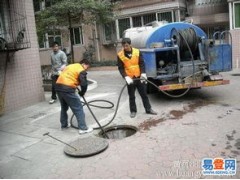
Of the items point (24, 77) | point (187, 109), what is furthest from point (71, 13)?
point (187, 109)

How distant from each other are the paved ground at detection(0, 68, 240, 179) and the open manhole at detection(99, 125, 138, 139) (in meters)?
0.14

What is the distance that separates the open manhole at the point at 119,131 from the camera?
609 centimetres

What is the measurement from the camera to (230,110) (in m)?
6.74

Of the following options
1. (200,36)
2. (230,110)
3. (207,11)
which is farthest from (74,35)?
(230,110)

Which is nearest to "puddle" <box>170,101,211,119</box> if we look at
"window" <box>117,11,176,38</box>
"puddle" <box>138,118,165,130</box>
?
"puddle" <box>138,118,165,130</box>

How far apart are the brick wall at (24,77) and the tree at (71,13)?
5.67 metres

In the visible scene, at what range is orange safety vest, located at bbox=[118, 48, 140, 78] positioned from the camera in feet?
22.1

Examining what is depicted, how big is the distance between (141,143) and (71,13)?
37.4 ft

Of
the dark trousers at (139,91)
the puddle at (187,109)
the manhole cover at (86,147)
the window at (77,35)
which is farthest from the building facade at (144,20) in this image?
the manhole cover at (86,147)

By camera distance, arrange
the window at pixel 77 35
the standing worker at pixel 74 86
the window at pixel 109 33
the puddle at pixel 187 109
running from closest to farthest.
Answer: the standing worker at pixel 74 86 → the puddle at pixel 187 109 → the window at pixel 109 33 → the window at pixel 77 35

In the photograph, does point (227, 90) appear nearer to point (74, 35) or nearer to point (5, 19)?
point (5, 19)

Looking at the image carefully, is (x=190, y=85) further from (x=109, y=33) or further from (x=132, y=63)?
(x=109, y=33)

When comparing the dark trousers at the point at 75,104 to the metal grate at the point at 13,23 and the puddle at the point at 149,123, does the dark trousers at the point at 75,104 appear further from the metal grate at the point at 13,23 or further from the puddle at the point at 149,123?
the metal grate at the point at 13,23

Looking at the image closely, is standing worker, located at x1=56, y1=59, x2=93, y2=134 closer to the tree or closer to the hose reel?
the hose reel
